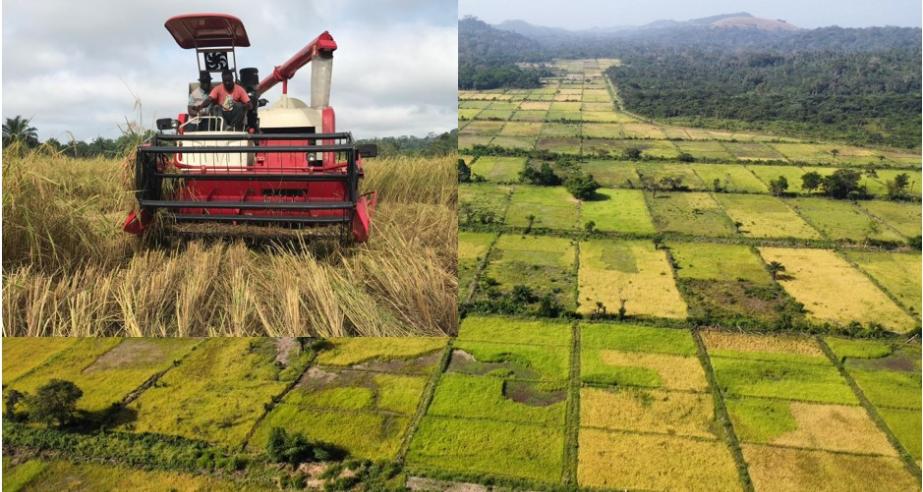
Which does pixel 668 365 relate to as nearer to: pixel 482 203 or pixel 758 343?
pixel 758 343

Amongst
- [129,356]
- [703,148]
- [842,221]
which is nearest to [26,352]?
[129,356]

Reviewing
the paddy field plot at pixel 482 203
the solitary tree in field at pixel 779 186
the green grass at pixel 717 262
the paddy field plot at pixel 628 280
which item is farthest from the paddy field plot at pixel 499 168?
the solitary tree in field at pixel 779 186

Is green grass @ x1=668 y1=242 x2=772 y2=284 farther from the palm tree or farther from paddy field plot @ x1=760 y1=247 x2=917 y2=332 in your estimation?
the palm tree

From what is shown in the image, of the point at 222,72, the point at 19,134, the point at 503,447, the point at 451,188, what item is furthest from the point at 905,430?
the point at 19,134

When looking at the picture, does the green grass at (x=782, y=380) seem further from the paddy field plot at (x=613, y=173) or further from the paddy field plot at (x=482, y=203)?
the paddy field plot at (x=613, y=173)

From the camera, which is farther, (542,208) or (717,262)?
(542,208)

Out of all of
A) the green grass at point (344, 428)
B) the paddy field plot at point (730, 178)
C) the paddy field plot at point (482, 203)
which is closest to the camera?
the green grass at point (344, 428)

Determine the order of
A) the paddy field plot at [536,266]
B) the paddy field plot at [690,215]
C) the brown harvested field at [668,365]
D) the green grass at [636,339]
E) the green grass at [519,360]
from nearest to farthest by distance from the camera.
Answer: the green grass at [519,360] → the brown harvested field at [668,365] → the green grass at [636,339] → the paddy field plot at [536,266] → the paddy field plot at [690,215]

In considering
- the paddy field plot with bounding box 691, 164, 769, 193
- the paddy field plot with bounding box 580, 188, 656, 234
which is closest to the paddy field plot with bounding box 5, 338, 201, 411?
the paddy field plot with bounding box 580, 188, 656, 234
